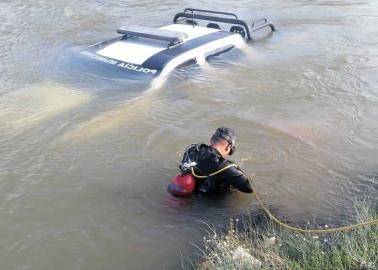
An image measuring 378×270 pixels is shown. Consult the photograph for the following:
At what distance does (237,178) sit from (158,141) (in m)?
2.15

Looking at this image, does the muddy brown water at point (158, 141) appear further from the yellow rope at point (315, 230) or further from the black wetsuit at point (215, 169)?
the black wetsuit at point (215, 169)

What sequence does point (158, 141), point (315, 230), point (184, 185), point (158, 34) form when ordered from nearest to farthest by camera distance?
point (315, 230)
point (184, 185)
point (158, 141)
point (158, 34)

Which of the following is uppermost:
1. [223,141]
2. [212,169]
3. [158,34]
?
[158,34]

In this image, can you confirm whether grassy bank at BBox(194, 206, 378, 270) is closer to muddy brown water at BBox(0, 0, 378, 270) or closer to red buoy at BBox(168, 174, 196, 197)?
muddy brown water at BBox(0, 0, 378, 270)

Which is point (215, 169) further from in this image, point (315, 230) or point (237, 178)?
point (315, 230)

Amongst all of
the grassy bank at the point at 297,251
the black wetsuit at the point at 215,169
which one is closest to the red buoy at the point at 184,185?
the black wetsuit at the point at 215,169

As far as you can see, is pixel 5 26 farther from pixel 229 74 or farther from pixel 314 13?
pixel 314 13

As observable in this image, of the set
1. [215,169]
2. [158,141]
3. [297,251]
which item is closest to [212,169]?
[215,169]

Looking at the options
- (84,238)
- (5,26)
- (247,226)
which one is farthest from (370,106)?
(5,26)

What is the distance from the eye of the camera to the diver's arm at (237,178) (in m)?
5.45

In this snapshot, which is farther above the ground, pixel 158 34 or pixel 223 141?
pixel 158 34

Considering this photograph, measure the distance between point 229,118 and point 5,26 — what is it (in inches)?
Answer: 297

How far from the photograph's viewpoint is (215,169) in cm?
545

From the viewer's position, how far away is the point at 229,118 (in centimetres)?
802
